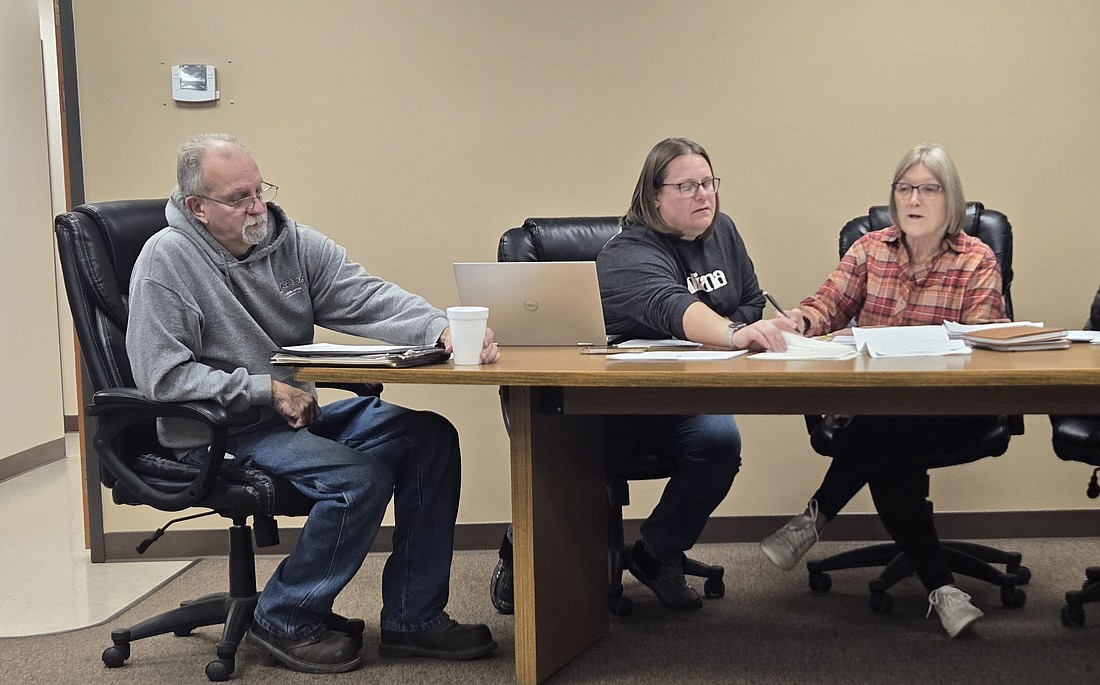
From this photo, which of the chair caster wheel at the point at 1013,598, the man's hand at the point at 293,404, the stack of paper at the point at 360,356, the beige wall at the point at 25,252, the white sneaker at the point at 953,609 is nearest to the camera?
the stack of paper at the point at 360,356

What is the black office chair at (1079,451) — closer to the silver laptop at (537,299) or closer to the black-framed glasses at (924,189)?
the black-framed glasses at (924,189)

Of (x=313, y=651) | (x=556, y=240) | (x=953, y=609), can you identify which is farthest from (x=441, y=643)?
(x=953, y=609)

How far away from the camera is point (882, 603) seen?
272 centimetres

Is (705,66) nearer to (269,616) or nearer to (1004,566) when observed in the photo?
(1004,566)

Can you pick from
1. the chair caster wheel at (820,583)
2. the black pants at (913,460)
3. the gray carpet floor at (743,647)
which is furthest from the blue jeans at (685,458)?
the chair caster wheel at (820,583)

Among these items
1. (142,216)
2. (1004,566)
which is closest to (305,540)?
(142,216)

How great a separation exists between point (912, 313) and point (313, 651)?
5.44 ft

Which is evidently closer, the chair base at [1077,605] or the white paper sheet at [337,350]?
the white paper sheet at [337,350]

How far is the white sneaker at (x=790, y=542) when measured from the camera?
104 inches

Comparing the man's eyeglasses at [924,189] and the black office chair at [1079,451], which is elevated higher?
the man's eyeglasses at [924,189]

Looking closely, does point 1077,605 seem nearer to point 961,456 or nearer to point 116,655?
point 961,456

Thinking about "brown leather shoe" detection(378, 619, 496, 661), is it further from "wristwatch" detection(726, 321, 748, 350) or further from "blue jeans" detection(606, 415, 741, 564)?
"wristwatch" detection(726, 321, 748, 350)

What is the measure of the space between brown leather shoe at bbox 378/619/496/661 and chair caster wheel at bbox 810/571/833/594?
3.14 feet

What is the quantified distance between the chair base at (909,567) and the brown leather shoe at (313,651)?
1.28m
